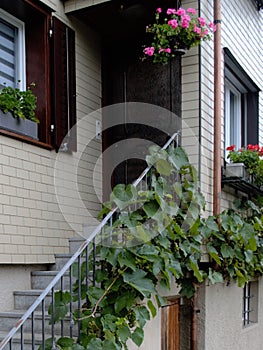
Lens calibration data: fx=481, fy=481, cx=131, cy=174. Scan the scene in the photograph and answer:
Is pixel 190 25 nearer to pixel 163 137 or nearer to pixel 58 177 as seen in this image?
pixel 163 137

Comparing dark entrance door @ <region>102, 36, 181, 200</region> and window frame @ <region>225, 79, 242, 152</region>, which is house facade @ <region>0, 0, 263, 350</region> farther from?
window frame @ <region>225, 79, 242, 152</region>

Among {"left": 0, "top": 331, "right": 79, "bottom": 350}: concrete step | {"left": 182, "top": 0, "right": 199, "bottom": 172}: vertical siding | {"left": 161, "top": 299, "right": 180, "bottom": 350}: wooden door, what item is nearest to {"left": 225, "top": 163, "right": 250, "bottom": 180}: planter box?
{"left": 182, "top": 0, "right": 199, "bottom": 172}: vertical siding

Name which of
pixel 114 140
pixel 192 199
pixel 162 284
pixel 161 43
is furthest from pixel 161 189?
pixel 114 140

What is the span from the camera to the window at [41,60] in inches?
178

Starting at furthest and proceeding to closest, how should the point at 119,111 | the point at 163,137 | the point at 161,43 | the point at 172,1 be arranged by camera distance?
the point at 119,111 → the point at 163,137 → the point at 172,1 → the point at 161,43

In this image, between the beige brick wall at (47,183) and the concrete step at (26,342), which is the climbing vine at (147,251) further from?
the beige brick wall at (47,183)

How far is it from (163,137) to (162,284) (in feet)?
6.09

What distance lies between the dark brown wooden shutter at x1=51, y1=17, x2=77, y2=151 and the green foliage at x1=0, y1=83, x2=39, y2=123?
291 mm

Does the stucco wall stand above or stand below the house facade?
below

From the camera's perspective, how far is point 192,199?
13.5 feet

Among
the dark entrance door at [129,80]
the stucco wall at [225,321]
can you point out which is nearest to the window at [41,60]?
the dark entrance door at [129,80]

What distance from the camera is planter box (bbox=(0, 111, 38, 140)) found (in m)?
3.96

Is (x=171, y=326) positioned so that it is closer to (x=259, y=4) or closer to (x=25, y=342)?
(x=25, y=342)

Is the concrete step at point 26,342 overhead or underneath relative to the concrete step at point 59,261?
underneath
